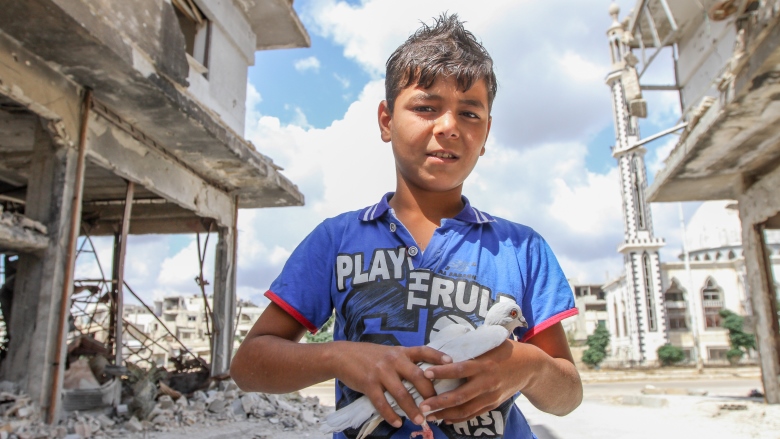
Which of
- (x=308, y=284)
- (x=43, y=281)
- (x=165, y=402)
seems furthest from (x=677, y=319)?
(x=308, y=284)

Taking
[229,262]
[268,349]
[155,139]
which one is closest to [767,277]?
[229,262]

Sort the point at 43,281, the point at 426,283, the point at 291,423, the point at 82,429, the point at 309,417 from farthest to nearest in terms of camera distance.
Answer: the point at 309,417 → the point at 291,423 → the point at 82,429 → the point at 43,281 → the point at 426,283

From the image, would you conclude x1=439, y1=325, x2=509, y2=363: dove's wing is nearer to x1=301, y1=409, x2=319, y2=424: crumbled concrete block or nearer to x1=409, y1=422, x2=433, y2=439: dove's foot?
x1=409, y1=422, x2=433, y2=439: dove's foot

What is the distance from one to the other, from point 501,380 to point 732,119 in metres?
6.37

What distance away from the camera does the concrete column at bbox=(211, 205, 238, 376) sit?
7.50 meters

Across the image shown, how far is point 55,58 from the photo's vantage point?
13.9 feet

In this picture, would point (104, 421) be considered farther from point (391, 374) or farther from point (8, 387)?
point (391, 374)

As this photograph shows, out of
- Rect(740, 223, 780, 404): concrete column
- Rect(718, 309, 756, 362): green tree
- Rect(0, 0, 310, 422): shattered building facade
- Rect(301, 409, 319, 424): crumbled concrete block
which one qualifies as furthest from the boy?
Rect(718, 309, 756, 362): green tree

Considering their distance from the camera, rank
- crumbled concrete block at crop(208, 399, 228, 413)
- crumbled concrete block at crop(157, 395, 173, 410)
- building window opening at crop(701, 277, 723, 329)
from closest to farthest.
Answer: crumbled concrete block at crop(157, 395, 173, 410), crumbled concrete block at crop(208, 399, 228, 413), building window opening at crop(701, 277, 723, 329)

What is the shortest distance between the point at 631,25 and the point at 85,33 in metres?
9.07

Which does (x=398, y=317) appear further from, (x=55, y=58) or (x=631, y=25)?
(x=631, y=25)

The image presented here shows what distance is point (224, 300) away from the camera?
7.69 m

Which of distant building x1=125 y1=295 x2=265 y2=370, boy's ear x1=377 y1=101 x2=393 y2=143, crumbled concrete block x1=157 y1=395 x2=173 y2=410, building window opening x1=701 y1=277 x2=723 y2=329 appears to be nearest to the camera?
boy's ear x1=377 y1=101 x2=393 y2=143

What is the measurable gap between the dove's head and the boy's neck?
32cm
